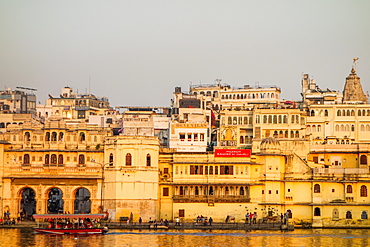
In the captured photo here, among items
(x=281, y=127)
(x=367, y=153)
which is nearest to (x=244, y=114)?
(x=281, y=127)

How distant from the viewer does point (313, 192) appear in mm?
77875

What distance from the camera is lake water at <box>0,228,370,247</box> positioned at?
2525 inches

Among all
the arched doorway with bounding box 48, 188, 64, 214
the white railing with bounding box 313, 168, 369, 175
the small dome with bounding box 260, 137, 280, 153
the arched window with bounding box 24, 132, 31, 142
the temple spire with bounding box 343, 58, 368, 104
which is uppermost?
the temple spire with bounding box 343, 58, 368, 104

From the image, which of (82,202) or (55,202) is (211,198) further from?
(55,202)

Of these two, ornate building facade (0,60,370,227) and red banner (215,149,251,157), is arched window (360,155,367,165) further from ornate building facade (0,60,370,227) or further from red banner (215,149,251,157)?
red banner (215,149,251,157)

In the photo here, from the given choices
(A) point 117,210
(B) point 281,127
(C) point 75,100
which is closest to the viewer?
(A) point 117,210

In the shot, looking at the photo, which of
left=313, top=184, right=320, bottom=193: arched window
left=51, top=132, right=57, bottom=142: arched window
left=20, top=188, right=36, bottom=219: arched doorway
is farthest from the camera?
left=20, top=188, right=36, bottom=219: arched doorway

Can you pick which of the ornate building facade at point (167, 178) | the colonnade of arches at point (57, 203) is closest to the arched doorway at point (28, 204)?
the colonnade of arches at point (57, 203)

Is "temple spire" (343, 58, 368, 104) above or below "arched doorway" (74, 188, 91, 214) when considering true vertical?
above

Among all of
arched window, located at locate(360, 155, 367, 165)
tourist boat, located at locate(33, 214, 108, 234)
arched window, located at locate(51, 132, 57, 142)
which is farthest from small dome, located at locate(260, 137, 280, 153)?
arched window, located at locate(51, 132, 57, 142)

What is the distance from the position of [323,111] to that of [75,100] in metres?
39.7

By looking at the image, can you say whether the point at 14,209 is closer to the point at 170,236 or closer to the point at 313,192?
the point at 170,236

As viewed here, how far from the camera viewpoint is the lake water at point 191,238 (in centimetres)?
6412

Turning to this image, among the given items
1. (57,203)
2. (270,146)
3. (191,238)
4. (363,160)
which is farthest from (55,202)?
(363,160)
